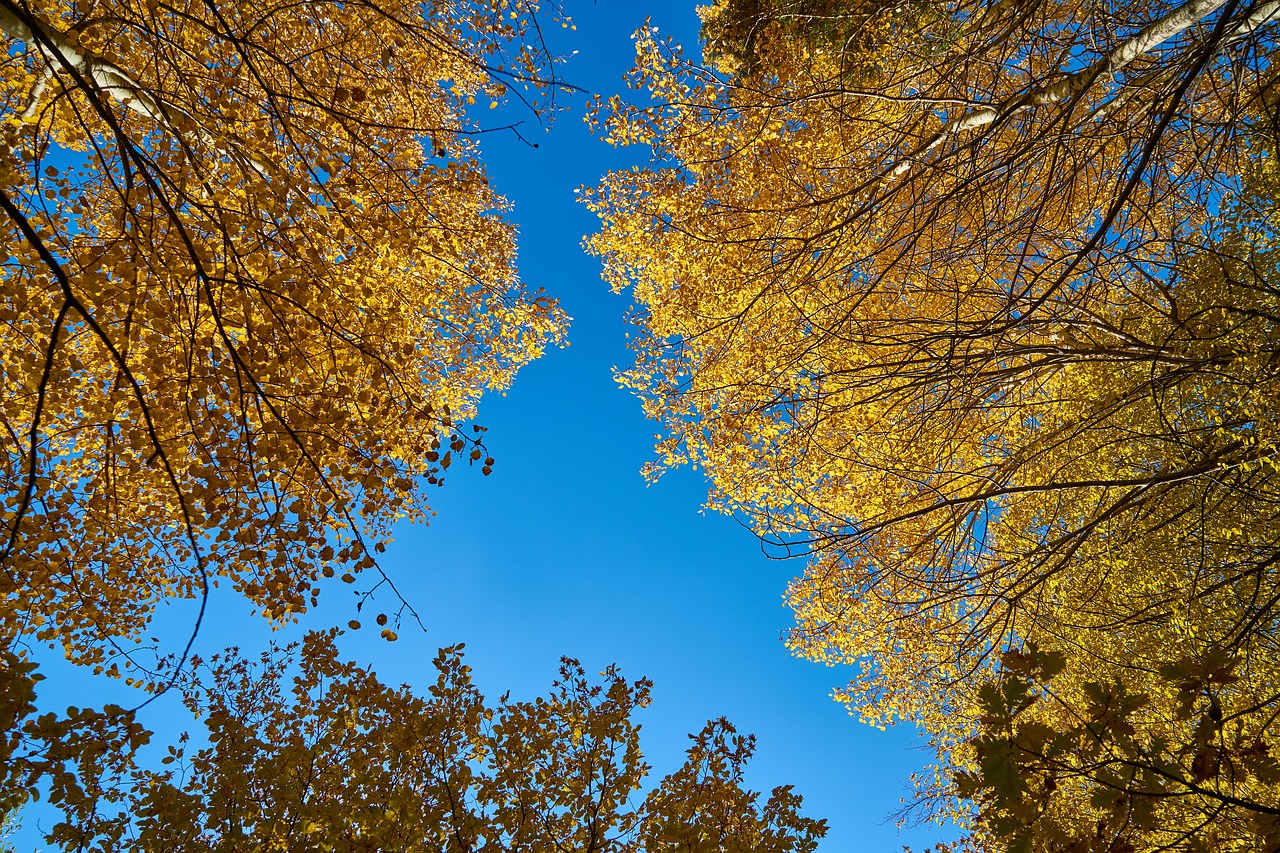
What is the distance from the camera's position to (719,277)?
751cm

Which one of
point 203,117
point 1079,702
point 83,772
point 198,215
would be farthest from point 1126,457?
point 83,772

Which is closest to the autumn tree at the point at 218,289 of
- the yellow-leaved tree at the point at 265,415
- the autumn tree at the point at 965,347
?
the yellow-leaved tree at the point at 265,415

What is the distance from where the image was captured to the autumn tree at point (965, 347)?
13.3 feet

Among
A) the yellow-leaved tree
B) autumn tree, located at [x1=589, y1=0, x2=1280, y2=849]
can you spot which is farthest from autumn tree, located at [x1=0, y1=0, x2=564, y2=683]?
autumn tree, located at [x1=589, y1=0, x2=1280, y2=849]

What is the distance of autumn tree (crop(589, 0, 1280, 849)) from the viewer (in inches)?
160

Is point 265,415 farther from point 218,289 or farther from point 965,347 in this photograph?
point 965,347

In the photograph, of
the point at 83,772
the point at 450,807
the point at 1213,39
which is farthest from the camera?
the point at 450,807

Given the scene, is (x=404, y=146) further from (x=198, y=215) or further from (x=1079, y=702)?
(x=1079, y=702)

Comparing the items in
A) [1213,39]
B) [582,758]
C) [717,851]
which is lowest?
[717,851]

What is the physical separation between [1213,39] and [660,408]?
6.72m

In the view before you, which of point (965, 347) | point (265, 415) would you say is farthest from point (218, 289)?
point (965, 347)

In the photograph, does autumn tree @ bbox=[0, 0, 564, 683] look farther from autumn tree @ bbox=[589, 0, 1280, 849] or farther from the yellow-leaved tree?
autumn tree @ bbox=[589, 0, 1280, 849]

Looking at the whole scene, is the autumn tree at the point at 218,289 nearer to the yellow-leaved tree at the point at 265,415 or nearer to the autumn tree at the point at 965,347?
the yellow-leaved tree at the point at 265,415

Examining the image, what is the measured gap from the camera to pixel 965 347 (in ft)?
15.0
